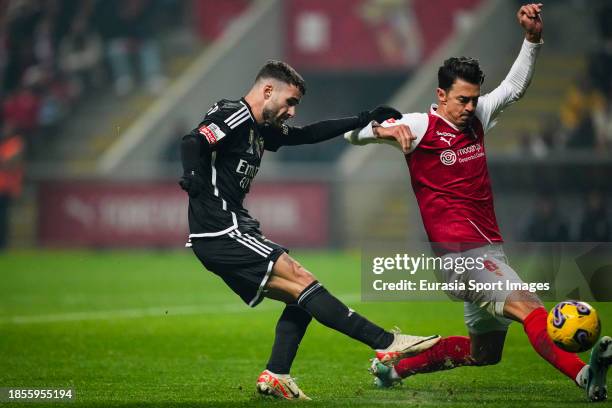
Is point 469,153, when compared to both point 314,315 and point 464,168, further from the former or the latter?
point 314,315

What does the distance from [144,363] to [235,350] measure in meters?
1.11

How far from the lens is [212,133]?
6.65 m

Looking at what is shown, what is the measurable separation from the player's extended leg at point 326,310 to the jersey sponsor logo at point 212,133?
2.69ft

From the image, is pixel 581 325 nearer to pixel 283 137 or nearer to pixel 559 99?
pixel 283 137

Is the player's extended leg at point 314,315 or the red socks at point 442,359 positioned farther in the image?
the red socks at point 442,359

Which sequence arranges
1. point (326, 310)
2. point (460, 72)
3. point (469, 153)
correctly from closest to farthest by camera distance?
1. point (326, 310)
2. point (460, 72)
3. point (469, 153)

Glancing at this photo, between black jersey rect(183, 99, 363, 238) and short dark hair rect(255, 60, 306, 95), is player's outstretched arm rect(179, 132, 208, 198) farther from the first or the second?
short dark hair rect(255, 60, 306, 95)

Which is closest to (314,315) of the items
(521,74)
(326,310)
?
(326,310)

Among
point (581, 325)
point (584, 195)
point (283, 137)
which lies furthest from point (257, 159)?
point (584, 195)

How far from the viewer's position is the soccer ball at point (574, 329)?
628cm

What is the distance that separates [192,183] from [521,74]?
2333 mm

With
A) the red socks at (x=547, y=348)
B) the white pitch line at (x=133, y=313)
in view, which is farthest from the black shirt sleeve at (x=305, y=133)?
the white pitch line at (x=133, y=313)

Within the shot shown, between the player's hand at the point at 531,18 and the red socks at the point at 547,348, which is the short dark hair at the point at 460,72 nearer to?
the player's hand at the point at 531,18

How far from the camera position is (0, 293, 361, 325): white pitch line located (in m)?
11.9
